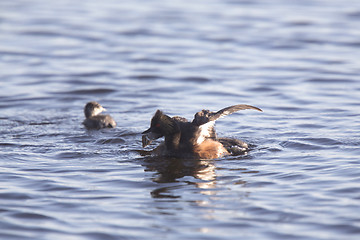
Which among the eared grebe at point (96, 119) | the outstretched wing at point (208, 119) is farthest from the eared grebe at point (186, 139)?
the eared grebe at point (96, 119)

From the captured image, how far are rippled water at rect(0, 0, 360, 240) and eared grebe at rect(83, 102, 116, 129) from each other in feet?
0.59

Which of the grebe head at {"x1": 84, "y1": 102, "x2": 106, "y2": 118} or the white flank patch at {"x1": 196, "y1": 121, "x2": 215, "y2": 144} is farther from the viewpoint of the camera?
the grebe head at {"x1": 84, "y1": 102, "x2": 106, "y2": 118}

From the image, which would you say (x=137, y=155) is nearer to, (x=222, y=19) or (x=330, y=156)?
(x=330, y=156)

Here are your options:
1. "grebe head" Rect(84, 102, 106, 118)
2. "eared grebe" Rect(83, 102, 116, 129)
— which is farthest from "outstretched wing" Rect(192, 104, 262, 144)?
"grebe head" Rect(84, 102, 106, 118)

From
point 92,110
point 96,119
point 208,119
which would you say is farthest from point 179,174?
point 92,110

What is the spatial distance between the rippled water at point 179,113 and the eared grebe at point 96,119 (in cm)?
18

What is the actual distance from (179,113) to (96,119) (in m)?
1.78

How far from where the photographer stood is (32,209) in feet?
Answer: 24.0

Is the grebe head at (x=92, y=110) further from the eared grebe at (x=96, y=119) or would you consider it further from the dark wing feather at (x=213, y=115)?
the dark wing feather at (x=213, y=115)

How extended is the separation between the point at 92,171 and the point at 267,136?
325 centimetres

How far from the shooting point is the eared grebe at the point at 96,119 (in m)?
11.5

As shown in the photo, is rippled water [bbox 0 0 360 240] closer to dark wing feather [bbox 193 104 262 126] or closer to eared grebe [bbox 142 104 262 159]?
eared grebe [bbox 142 104 262 159]

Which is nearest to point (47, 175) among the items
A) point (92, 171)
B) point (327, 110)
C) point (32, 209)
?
point (92, 171)

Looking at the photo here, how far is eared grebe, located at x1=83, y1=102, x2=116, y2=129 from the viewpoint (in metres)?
11.5
